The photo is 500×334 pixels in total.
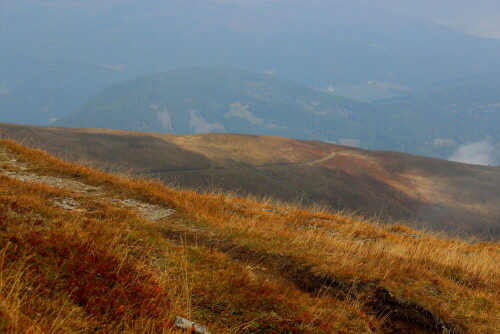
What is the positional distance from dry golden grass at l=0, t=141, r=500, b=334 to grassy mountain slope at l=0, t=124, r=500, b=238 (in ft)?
171

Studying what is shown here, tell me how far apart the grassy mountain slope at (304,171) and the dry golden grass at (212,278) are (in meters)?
52.0

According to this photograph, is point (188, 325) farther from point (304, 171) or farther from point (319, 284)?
point (304, 171)

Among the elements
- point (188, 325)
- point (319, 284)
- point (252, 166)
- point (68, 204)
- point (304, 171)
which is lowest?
point (304, 171)

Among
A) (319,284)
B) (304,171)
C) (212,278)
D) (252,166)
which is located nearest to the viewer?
(212,278)

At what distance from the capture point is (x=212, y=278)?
705cm

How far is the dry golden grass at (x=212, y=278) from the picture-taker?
4.88 m

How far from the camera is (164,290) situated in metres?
5.96

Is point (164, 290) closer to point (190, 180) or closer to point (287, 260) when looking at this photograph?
point (287, 260)

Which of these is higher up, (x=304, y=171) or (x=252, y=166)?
(x=252, y=166)

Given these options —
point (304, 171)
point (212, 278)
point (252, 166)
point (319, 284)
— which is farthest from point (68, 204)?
point (304, 171)

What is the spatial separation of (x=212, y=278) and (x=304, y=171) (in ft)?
280

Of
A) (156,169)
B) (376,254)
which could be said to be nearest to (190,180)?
(156,169)

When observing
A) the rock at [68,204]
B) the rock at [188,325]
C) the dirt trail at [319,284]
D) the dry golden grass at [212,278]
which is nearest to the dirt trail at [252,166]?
the rock at [68,204]

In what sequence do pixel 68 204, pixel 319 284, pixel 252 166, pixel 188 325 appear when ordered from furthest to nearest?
pixel 252 166
pixel 68 204
pixel 319 284
pixel 188 325
